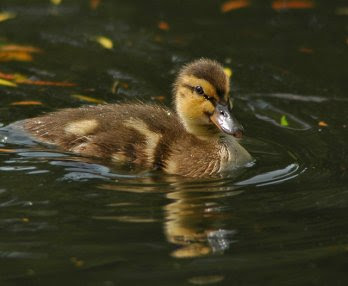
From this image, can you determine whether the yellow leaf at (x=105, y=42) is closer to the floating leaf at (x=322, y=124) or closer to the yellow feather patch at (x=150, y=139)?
the floating leaf at (x=322, y=124)

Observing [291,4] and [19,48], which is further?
[291,4]

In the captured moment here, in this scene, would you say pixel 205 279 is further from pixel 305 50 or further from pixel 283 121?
pixel 305 50

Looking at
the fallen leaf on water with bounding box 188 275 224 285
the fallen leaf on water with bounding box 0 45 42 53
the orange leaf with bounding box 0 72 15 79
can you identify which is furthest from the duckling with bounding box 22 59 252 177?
the fallen leaf on water with bounding box 0 45 42 53

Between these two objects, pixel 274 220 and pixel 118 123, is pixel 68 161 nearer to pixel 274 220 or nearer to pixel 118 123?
pixel 118 123

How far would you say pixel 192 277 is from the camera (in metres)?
3.82

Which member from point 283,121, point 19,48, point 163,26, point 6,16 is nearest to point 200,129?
point 283,121

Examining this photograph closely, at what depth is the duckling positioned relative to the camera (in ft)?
17.5

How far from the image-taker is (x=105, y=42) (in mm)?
7582

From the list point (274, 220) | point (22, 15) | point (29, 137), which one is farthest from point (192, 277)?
point (22, 15)

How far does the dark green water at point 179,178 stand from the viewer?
3965 millimetres

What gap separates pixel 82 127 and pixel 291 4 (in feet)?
12.2

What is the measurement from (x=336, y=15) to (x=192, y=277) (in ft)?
16.2

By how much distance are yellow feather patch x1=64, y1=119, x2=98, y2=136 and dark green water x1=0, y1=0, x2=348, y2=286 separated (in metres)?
0.16

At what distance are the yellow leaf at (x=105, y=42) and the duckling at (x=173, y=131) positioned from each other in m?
1.97
